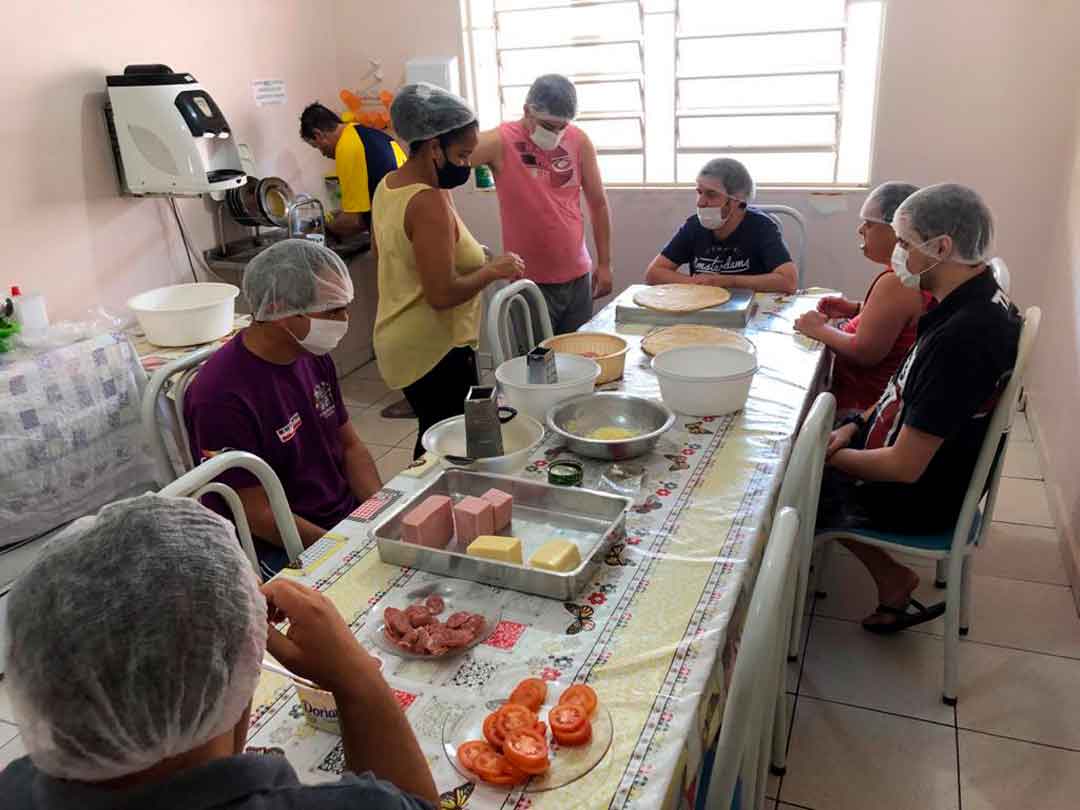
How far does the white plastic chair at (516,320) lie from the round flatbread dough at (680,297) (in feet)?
1.08

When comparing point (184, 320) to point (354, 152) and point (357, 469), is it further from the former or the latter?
point (354, 152)

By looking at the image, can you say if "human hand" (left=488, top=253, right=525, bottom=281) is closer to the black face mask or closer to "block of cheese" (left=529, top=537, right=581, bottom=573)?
the black face mask

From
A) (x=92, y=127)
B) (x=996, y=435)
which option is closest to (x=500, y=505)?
(x=996, y=435)

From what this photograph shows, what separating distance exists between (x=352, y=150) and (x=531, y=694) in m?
3.26

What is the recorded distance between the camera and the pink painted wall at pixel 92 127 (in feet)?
8.99

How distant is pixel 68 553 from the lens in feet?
2.14

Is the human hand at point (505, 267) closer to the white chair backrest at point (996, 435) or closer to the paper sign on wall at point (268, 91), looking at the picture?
the white chair backrest at point (996, 435)

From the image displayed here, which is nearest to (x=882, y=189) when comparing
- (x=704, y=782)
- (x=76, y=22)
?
(x=704, y=782)

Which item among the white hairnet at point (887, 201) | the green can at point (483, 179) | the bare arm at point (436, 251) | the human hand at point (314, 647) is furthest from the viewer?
the green can at point (483, 179)

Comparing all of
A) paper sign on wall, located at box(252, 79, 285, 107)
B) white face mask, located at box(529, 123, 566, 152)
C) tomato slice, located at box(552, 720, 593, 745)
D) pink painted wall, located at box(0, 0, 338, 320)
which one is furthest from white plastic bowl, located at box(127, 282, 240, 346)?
tomato slice, located at box(552, 720, 593, 745)

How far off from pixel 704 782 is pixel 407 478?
32.4 inches

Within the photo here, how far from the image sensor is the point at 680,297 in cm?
260

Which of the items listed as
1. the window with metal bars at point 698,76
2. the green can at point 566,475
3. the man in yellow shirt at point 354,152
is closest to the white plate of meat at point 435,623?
the green can at point 566,475

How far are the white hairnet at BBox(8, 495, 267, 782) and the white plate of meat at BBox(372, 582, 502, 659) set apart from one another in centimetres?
46
